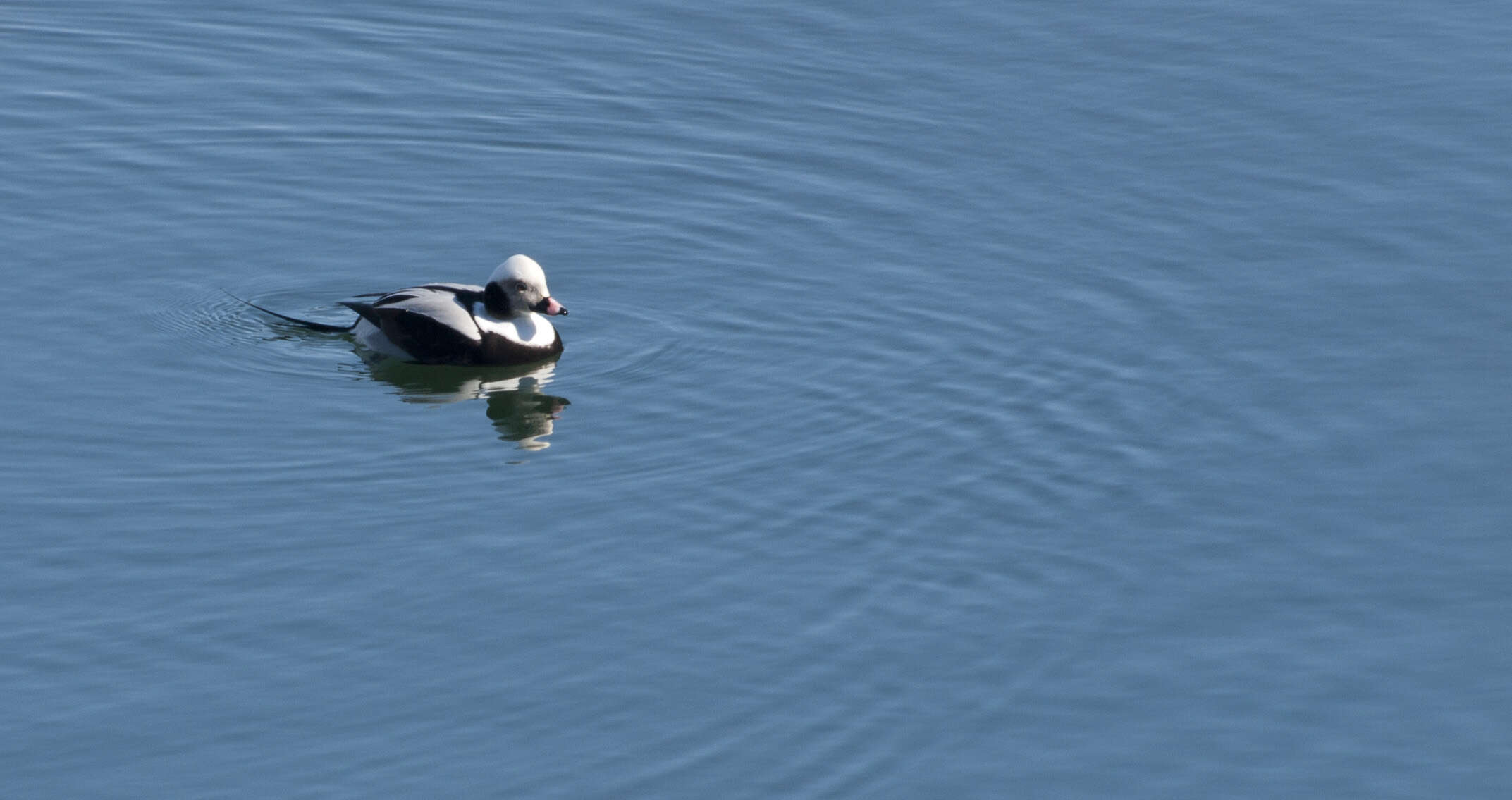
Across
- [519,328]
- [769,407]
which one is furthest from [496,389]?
[769,407]

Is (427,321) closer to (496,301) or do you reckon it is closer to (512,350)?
(496,301)

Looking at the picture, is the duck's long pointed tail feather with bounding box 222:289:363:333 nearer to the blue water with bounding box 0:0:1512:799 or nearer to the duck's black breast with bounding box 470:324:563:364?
the blue water with bounding box 0:0:1512:799

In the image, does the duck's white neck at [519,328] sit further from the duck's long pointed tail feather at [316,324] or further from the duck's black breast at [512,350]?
the duck's long pointed tail feather at [316,324]

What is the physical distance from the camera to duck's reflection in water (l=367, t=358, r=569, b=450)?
17250 mm

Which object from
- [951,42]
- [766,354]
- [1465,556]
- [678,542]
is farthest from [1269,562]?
[951,42]

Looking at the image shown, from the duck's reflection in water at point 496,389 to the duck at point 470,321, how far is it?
0.10m

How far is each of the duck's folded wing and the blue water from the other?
304mm

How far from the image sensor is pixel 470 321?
1848cm

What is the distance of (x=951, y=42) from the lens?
82.2 ft

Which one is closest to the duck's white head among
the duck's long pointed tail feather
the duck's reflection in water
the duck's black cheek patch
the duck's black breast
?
the duck's black cheek patch

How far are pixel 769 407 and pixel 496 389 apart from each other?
2.48m

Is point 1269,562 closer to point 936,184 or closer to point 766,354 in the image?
point 766,354

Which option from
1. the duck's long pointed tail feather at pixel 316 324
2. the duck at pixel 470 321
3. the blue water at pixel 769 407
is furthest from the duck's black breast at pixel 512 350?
the duck's long pointed tail feather at pixel 316 324

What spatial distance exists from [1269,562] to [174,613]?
6.62m
